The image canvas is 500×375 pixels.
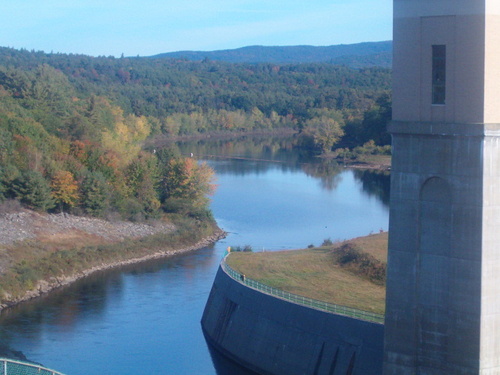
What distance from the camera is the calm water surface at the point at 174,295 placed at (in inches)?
745

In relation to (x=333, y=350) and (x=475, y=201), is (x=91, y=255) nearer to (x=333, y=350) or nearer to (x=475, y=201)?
(x=333, y=350)

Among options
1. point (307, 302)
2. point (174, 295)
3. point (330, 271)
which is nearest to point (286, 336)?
point (307, 302)

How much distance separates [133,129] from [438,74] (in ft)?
182

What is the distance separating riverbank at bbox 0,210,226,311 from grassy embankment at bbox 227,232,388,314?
6631 mm

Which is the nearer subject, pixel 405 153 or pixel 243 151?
pixel 405 153

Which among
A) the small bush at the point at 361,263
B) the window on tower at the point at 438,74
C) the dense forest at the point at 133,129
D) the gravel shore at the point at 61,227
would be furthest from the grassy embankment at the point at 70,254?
the window on tower at the point at 438,74

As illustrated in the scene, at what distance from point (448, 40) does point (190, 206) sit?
88.5ft

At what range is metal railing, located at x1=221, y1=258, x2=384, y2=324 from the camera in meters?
15.7

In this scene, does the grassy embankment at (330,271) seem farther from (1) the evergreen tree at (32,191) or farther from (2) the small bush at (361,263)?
(1) the evergreen tree at (32,191)

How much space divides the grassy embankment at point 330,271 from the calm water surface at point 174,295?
2079mm

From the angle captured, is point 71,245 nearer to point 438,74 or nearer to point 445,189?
point 445,189

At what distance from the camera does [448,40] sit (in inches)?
396

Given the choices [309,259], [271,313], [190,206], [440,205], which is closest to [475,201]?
[440,205]

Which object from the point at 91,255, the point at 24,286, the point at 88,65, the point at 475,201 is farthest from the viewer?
the point at 88,65
